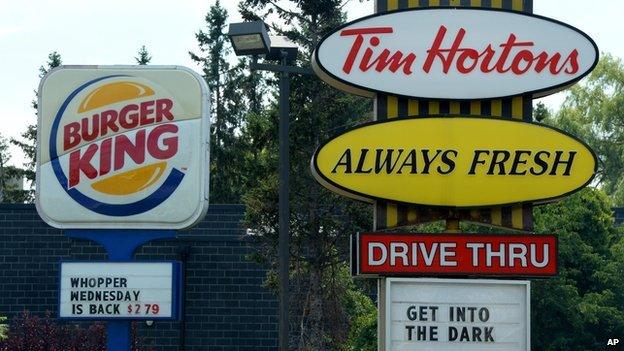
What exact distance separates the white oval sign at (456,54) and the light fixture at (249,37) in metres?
2.87

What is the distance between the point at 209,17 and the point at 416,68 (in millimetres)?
55210

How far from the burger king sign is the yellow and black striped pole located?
2.75 meters

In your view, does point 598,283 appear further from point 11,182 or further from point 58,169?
point 11,182

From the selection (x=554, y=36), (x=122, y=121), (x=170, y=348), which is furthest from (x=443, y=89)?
(x=170, y=348)

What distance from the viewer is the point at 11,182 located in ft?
296

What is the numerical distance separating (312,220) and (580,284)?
6730 millimetres

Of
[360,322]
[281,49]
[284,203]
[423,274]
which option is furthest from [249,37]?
[360,322]

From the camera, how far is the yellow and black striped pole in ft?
49.0

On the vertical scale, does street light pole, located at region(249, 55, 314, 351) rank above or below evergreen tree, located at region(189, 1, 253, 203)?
below

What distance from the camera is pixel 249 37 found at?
17688 mm

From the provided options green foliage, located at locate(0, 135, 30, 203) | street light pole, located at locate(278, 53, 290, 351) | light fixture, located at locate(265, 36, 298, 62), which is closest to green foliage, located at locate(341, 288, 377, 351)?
street light pole, located at locate(278, 53, 290, 351)

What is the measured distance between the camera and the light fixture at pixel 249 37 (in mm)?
17562

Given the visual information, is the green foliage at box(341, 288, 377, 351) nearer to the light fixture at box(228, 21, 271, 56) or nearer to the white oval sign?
the light fixture at box(228, 21, 271, 56)

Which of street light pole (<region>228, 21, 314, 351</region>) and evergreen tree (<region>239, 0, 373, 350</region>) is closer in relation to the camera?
street light pole (<region>228, 21, 314, 351</region>)
